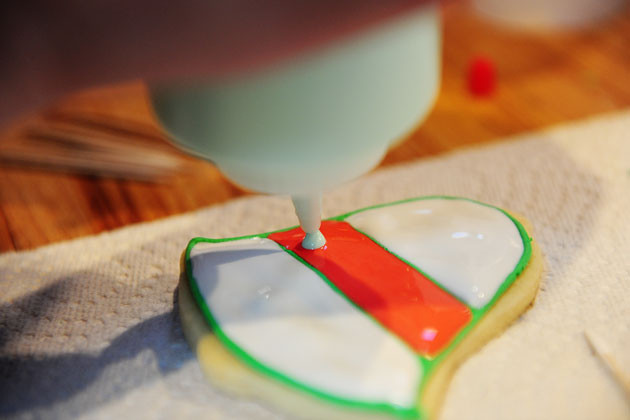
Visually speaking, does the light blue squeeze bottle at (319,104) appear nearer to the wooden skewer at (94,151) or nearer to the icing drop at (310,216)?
the icing drop at (310,216)

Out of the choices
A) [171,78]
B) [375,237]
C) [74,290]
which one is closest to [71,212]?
[74,290]

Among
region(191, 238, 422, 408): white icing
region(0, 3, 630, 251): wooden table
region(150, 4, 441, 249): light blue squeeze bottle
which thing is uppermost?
region(150, 4, 441, 249): light blue squeeze bottle

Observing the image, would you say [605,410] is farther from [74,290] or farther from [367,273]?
[74,290]

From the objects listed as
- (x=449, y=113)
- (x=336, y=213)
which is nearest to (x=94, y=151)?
(x=336, y=213)

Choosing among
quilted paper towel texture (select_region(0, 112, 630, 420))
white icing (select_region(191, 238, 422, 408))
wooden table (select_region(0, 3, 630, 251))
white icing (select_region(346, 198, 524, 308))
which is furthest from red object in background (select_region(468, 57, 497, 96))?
white icing (select_region(191, 238, 422, 408))

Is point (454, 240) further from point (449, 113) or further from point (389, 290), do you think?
point (449, 113)

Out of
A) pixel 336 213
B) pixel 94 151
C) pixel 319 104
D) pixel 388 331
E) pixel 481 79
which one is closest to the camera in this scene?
pixel 319 104

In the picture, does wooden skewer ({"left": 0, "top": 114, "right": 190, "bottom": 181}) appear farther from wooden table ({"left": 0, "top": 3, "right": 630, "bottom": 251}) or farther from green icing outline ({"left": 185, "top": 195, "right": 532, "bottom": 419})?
green icing outline ({"left": 185, "top": 195, "right": 532, "bottom": 419})
